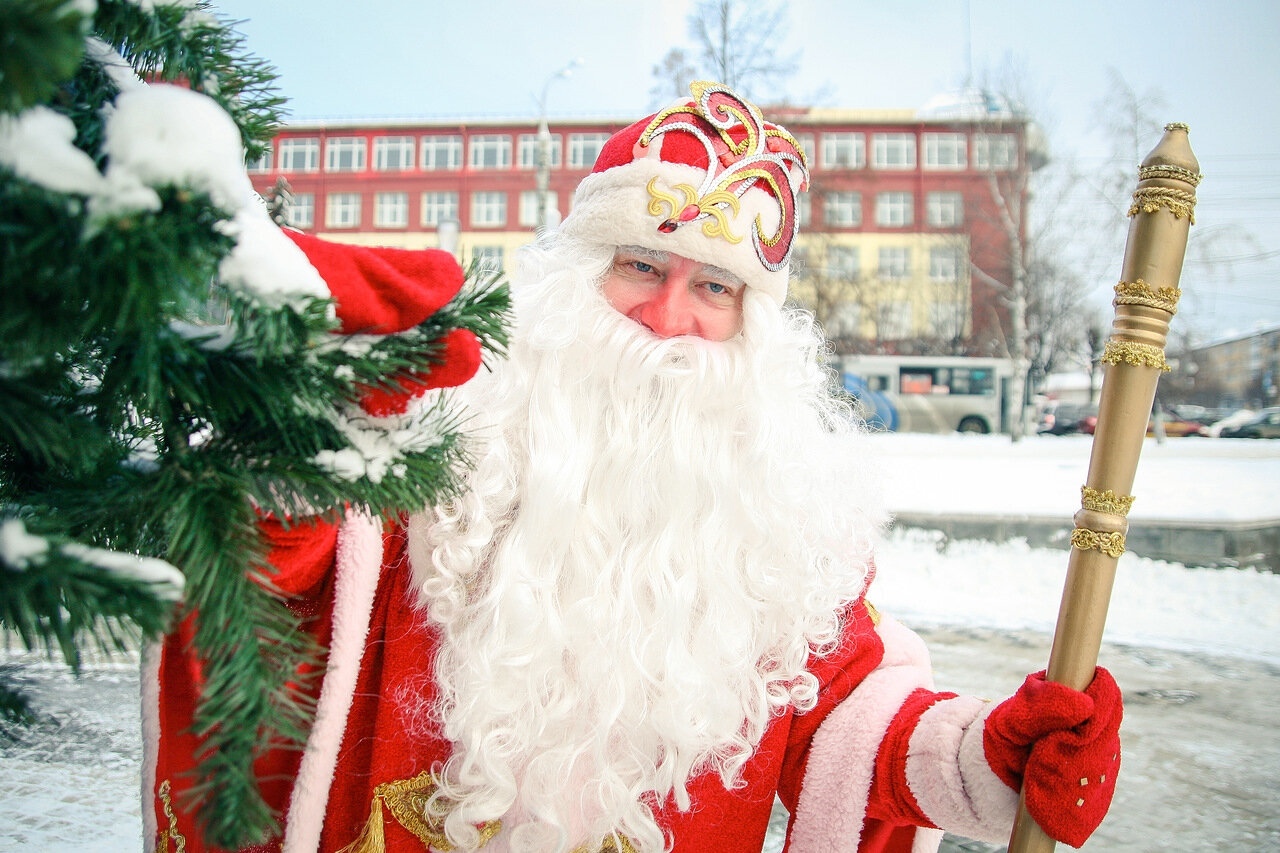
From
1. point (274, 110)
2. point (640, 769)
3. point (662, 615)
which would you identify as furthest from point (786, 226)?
point (274, 110)

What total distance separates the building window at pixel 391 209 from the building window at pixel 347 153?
1.27m

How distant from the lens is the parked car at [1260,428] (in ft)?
74.1

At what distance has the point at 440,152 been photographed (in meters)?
31.4

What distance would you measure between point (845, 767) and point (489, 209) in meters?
35.6

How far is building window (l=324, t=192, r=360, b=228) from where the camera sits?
1212 inches

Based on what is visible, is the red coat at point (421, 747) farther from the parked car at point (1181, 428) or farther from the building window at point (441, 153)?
the building window at point (441, 153)

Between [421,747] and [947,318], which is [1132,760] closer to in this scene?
[421,747]

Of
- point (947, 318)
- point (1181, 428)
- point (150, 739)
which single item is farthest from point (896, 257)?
point (150, 739)

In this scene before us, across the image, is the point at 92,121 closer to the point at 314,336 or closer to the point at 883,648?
the point at 314,336

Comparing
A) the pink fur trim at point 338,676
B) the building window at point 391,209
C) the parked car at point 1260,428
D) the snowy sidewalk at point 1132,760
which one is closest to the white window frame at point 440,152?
the building window at point 391,209

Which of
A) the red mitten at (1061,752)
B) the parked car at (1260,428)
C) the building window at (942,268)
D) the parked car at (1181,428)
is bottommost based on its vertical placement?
the parked car at (1181,428)

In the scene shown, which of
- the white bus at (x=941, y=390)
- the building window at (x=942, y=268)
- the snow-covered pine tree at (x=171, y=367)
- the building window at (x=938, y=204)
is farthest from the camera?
the building window at (x=938, y=204)

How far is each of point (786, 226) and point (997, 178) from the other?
1924cm

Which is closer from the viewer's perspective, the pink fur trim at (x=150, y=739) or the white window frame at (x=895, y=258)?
the pink fur trim at (x=150, y=739)
